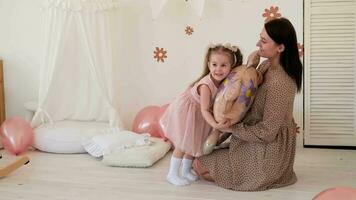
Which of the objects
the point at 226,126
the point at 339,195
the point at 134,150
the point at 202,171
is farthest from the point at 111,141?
the point at 339,195

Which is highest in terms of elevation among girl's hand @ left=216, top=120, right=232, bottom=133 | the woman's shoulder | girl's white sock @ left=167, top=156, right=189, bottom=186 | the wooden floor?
the woman's shoulder

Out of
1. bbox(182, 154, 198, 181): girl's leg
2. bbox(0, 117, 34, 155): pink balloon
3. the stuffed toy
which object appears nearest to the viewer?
the stuffed toy

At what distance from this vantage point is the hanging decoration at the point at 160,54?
378 centimetres

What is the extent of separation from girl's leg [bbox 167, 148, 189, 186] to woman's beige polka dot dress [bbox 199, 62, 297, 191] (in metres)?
0.17

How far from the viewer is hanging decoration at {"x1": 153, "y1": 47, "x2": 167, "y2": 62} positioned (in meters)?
3.78

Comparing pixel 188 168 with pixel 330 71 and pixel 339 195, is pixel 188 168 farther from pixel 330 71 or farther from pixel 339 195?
pixel 330 71

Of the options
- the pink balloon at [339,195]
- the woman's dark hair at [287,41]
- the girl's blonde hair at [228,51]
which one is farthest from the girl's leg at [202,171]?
the pink balloon at [339,195]

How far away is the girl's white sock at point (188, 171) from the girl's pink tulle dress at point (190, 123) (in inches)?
4.0

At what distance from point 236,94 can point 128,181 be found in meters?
0.88

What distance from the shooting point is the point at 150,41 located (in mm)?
3787

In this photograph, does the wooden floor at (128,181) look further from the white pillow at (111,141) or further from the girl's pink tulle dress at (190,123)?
the girl's pink tulle dress at (190,123)

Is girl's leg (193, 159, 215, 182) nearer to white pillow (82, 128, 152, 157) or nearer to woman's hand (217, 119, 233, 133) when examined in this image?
woman's hand (217, 119, 233, 133)

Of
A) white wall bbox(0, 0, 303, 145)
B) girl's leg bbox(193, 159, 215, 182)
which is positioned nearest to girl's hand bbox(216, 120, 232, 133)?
girl's leg bbox(193, 159, 215, 182)

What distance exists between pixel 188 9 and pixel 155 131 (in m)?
1.07
